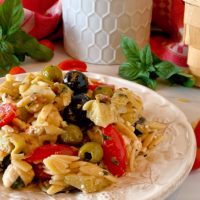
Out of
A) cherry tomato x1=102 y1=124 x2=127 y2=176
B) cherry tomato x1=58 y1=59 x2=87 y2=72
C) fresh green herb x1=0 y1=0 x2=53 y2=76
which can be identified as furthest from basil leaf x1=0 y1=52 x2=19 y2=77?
cherry tomato x1=102 y1=124 x2=127 y2=176

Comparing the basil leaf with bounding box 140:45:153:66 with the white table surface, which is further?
the basil leaf with bounding box 140:45:153:66

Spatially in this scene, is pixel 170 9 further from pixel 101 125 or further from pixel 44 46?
pixel 101 125

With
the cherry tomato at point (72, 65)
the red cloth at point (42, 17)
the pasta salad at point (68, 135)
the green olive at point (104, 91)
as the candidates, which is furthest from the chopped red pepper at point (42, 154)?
the red cloth at point (42, 17)

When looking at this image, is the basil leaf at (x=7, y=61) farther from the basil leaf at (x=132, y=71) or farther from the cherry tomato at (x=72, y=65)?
the basil leaf at (x=132, y=71)

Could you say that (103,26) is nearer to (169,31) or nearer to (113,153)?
(169,31)

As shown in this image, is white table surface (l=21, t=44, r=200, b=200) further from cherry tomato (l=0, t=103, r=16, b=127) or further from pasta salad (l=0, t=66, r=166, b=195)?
cherry tomato (l=0, t=103, r=16, b=127)

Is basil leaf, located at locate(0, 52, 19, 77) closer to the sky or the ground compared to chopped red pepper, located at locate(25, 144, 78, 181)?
closer to the ground
